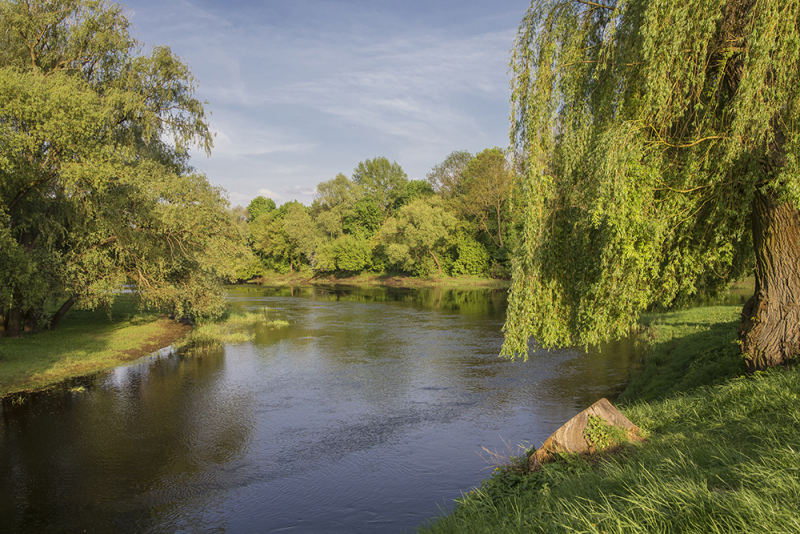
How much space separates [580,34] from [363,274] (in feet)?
226

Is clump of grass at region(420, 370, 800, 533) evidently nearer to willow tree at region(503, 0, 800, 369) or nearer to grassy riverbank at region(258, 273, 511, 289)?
willow tree at region(503, 0, 800, 369)

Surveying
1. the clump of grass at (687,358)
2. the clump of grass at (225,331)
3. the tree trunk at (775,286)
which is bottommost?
the clump of grass at (225,331)

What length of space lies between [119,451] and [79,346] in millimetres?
12039

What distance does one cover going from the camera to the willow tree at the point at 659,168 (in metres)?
8.90

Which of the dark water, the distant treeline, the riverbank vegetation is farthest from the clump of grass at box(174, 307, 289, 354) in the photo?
the distant treeline

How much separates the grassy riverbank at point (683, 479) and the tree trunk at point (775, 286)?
636mm

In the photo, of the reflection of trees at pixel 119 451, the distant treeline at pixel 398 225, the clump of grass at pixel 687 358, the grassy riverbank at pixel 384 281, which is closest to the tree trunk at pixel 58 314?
the reflection of trees at pixel 119 451

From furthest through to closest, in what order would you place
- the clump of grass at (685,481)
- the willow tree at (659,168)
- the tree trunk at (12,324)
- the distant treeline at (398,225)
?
the distant treeline at (398,225) < the tree trunk at (12,324) < the willow tree at (659,168) < the clump of grass at (685,481)

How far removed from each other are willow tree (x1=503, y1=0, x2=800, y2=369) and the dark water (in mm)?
3890

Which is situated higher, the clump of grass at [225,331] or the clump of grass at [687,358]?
the clump of grass at [687,358]

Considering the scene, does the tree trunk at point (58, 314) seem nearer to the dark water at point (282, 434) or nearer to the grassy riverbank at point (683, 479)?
the dark water at point (282, 434)

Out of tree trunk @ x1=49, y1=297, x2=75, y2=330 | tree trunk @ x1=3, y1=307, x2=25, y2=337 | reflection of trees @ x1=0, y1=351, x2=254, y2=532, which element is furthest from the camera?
tree trunk @ x1=49, y1=297, x2=75, y2=330

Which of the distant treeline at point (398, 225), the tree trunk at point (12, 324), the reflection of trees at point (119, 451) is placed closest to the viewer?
the reflection of trees at point (119, 451)

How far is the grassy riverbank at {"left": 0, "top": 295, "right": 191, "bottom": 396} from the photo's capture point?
58.0 feet
